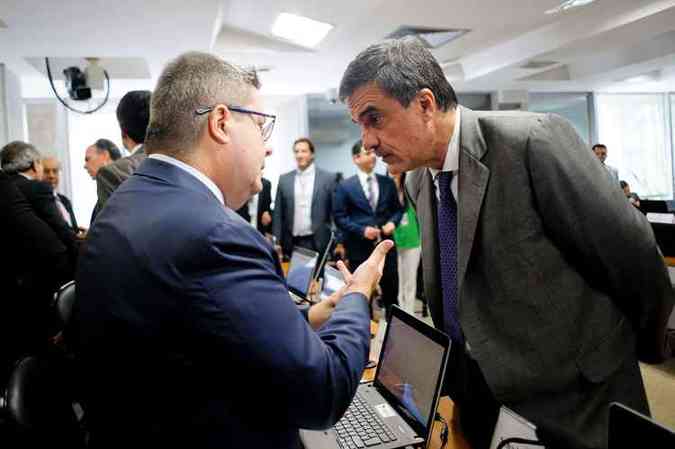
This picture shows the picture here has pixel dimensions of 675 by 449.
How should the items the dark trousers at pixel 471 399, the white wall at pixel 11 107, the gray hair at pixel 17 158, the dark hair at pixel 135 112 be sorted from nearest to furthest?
the dark trousers at pixel 471 399 < the dark hair at pixel 135 112 < the gray hair at pixel 17 158 < the white wall at pixel 11 107

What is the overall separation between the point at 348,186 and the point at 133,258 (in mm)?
3657

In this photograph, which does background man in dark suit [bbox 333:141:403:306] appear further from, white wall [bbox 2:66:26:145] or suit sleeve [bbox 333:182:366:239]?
white wall [bbox 2:66:26:145]

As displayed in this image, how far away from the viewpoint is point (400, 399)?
4.09 ft

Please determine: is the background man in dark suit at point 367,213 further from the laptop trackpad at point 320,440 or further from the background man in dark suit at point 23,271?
the laptop trackpad at point 320,440

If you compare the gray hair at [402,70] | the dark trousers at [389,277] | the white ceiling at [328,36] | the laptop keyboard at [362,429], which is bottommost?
the dark trousers at [389,277]

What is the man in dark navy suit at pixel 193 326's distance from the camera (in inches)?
27.8

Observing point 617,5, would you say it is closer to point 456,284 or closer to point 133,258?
point 456,284

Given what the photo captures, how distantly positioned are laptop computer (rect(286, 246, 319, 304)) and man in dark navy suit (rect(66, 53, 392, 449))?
168 centimetres

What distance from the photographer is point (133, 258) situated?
720 mm

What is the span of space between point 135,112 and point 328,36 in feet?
11.3

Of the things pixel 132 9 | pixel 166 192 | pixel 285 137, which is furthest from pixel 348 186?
pixel 285 137

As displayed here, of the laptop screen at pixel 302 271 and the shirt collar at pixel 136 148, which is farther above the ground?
the shirt collar at pixel 136 148

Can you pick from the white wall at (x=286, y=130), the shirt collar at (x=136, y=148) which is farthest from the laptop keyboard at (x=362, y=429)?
the white wall at (x=286, y=130)

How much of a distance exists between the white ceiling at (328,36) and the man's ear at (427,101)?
2.13 m
